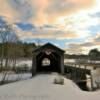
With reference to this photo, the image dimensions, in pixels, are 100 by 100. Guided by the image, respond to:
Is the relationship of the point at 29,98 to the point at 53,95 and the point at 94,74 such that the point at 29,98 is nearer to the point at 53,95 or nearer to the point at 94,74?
the point at 53,95

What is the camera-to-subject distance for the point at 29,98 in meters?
10.1

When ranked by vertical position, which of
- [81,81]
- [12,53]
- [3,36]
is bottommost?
[81,81]

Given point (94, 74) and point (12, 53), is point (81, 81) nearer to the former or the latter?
point (94, 74)

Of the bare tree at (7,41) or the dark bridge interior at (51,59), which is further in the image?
the bare tree at (7,41)

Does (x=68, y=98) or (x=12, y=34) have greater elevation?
(x=12, y=34)

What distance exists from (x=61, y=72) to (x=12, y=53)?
84.9 ft

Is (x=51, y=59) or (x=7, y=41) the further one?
(x=7, y=41)

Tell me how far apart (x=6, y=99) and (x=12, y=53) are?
37.8 metres

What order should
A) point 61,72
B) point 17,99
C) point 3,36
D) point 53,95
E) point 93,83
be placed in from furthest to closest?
point 3,36
point 61,72
point 93,83
point 53,95
point 17,99

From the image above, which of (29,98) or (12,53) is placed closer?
(29,98)

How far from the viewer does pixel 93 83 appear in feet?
56.6

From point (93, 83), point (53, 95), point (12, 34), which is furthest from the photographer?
point (12, 34)

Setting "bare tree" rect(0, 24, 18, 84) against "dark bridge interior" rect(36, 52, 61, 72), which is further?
"bare tree" rect(0, 24, 18, 84)

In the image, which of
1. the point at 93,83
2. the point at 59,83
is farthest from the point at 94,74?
the point at 59,83
